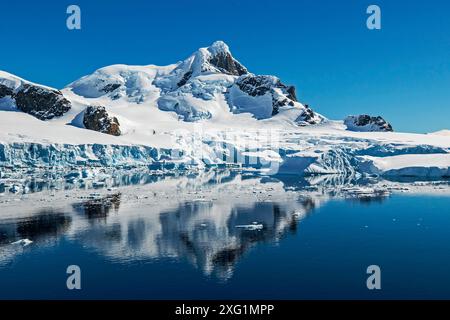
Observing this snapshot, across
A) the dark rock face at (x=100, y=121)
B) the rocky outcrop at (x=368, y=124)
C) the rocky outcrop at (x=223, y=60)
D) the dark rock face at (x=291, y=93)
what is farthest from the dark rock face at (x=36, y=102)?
the rocky outcrop at (x=368, y=124)

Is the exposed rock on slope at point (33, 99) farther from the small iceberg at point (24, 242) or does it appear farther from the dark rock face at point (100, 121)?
the small iceberg at point (24, 242)

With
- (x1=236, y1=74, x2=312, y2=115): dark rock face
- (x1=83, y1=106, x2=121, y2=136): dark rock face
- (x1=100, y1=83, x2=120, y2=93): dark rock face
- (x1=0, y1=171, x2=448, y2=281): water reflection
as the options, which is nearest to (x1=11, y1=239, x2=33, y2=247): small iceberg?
(x1=0, y1=171, x2=448, y2=281): water reflection

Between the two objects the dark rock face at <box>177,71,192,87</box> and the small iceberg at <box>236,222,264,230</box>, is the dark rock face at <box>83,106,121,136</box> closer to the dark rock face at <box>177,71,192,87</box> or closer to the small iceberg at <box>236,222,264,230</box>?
the dark rock face at <box>177,71,192,87</box>

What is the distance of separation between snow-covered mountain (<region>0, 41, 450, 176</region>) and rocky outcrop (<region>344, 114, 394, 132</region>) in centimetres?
16

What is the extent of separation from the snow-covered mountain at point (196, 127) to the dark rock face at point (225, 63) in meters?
0.22

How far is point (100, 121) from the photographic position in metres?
63.2

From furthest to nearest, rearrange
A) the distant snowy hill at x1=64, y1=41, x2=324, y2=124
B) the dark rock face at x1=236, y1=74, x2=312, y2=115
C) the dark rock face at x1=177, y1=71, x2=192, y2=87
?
the dark rock face at x1=177, y1=71, x2=192, y2=87, the dark rock face at x1=236, y1=74, x2=312, y2=115, the distant snowy hill at x1=64, y1=41, x2=324, y2=124

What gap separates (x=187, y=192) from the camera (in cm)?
3409

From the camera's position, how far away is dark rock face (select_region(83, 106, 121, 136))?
62.9m

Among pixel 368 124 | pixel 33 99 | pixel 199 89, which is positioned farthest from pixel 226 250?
pixel 199 89

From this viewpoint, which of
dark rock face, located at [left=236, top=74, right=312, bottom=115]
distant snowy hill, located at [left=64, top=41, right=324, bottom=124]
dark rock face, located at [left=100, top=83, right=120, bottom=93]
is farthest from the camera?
dark rock face, located at [left=100, top=83, right=120, bottom=93]

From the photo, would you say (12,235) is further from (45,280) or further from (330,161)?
(330,161)

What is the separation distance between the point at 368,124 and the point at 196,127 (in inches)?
1066

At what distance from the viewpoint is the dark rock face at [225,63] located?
9394cm
